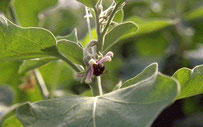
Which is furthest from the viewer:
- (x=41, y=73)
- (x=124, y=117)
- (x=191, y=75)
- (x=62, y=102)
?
(x=41, y=73)

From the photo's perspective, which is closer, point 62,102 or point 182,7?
point 62,102

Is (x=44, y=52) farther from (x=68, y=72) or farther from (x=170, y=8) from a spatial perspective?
(x=170, y=8)

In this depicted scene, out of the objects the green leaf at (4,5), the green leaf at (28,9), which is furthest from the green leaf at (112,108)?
the green leaf at (28,9)

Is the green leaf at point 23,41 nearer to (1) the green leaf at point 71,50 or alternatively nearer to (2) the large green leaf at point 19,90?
(1) the green leaf at point 71,50

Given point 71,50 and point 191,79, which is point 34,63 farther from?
point 191,79

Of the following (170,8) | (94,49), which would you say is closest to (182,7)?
(170,8)

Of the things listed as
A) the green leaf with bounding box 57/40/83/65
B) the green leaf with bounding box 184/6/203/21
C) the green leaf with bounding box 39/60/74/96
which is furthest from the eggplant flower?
the green leaf with bounding box 184/6/203/21
